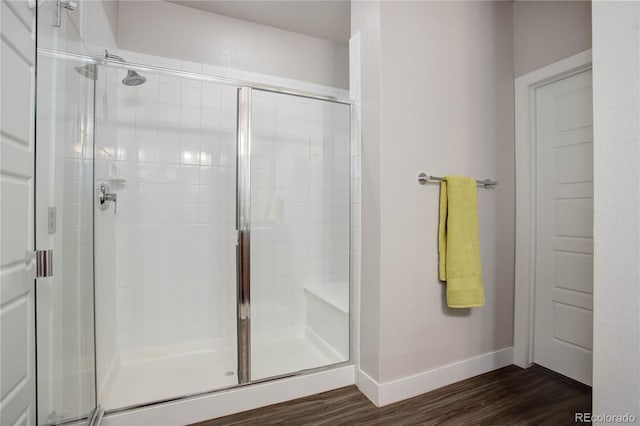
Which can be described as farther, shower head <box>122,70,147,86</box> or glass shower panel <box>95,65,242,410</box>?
glass shower panel <box>95,65,242,410</box>

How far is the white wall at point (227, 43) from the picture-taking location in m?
2.26

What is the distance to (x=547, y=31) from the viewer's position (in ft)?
6.72

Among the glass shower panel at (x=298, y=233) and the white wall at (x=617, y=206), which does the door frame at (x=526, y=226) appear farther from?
the glass shower panel at (x=298, y=233)

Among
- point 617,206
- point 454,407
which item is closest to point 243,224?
point 454,407

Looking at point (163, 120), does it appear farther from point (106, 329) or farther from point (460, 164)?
point (460, 164)

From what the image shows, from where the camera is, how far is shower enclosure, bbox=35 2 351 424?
161 centimetres

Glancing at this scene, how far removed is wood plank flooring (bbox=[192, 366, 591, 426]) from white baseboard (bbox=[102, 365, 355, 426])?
0.03 m

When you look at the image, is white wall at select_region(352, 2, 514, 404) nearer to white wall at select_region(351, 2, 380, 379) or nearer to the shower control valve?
white wall at select_region(351, 2, 380, 379)

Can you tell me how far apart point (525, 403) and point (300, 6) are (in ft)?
9.81

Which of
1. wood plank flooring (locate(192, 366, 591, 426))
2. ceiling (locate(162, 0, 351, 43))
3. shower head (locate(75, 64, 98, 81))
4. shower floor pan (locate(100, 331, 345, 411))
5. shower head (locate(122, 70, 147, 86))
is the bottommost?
wood plank flooring (locate(192, 366, 591, 426))

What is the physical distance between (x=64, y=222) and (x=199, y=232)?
1.29m

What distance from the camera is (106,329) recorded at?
187 centimetres

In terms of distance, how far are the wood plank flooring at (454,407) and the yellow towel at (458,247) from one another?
52 centimetres

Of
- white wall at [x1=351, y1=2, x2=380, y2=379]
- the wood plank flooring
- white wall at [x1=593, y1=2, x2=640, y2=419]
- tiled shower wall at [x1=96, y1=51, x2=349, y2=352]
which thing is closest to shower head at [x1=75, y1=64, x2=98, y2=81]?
tiled shower wall at [x1=96, y1=51, x2=349, y2=352]
